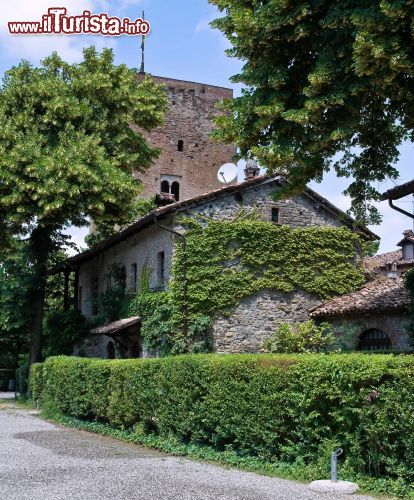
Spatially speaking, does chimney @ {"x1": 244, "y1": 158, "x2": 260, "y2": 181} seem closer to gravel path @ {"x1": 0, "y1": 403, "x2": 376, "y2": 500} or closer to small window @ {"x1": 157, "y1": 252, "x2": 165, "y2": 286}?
small window @ {"x1": 157, "y1": 252, "x2": 165, "y2": 286}

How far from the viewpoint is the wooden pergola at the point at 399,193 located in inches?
618

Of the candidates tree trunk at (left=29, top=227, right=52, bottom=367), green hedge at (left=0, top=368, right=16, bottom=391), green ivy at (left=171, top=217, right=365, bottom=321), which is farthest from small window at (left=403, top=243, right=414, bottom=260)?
green hedge at (left=0, top=368, right=16, bottom=391)

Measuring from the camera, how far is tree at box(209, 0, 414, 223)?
9.78 metres

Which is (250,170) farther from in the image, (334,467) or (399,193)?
(334,467)

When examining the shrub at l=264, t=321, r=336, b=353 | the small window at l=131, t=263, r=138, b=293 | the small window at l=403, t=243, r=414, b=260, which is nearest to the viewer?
the shrub at l=264, t=321, r=336, b=353

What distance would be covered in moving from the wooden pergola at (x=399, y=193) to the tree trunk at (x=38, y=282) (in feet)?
53.4

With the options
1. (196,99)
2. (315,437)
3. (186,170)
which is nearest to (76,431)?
(315,437)

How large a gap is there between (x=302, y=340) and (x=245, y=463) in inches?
448

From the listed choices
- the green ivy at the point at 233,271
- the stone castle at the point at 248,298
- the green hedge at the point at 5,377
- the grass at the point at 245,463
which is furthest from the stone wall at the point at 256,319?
the green hedge at the point at 5,377

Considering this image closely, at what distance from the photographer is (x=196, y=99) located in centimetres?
5281

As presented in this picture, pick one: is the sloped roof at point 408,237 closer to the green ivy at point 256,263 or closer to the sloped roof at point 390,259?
the sloped roof at point 390,259

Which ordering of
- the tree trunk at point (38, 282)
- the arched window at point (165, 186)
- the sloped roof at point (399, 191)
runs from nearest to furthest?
the sloped roof at point (399, 191) < the tree trunk at point (38, 282) < the arched window at point (165, 186)

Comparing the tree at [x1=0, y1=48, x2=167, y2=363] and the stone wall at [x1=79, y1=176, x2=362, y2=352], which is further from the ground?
the tree at [x1=0, y1=48, x2=167, y2=363]

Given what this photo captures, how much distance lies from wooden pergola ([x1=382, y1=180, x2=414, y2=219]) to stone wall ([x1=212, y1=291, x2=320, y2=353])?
6983mm
